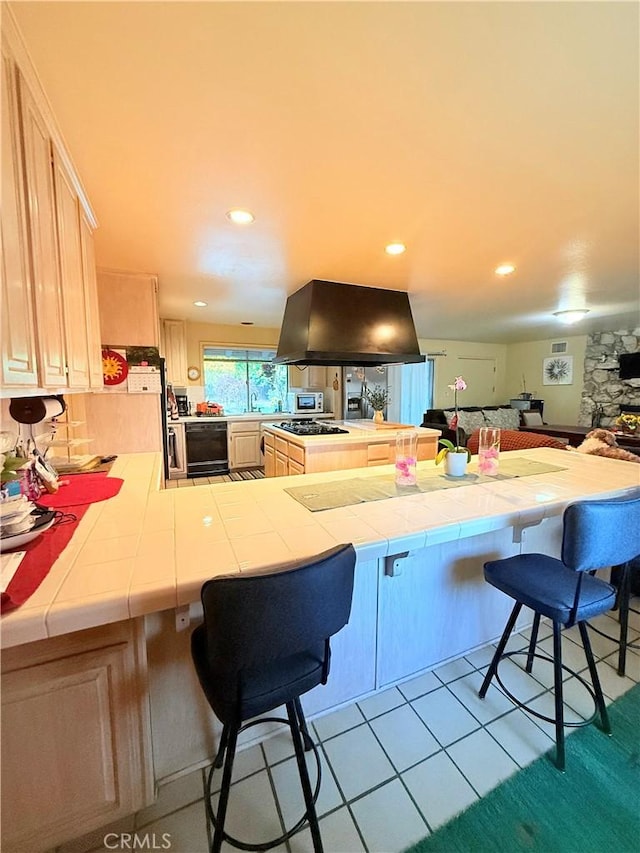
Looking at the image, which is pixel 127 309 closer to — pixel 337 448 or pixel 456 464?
pixel 337 448

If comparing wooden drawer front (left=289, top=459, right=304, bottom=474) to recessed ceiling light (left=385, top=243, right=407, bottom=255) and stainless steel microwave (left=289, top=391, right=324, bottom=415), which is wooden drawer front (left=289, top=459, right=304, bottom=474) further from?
stainless steel microwave (left=289, top=391, right=324, bottom=415)

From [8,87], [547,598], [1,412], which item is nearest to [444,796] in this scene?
[547,598]

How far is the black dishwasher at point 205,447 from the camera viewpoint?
4977 millimetres

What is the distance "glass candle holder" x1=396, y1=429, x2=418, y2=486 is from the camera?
1.78 meters

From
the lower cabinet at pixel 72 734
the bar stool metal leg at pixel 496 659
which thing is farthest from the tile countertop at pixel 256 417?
the bar stool metal leg at pixel 496 659

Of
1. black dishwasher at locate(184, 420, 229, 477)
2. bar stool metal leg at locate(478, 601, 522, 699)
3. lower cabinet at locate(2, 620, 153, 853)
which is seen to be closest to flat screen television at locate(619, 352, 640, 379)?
bar stool metal leg at locate(478, 601, 522, 699)

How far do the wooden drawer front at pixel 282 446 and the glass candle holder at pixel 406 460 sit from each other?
6.35ft

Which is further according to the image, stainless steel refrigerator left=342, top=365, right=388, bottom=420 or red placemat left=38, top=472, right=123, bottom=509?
stainless steel refrigerator left=342, top=365, right=388, bottom=420

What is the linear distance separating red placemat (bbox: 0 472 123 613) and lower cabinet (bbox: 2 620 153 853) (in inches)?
7.9

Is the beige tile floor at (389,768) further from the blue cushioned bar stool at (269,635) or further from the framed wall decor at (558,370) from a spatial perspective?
the framed wall decor at (558,370)

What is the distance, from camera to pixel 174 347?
4926 millimetres

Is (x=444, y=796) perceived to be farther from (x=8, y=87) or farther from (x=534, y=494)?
(x=8, y=87)

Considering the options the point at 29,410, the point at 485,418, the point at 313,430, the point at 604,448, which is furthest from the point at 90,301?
the point at 485,418

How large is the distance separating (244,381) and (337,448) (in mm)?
3210
